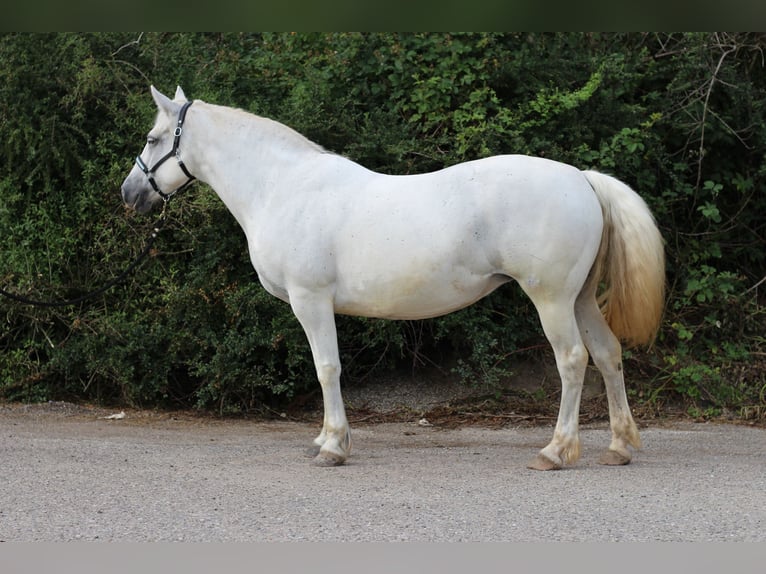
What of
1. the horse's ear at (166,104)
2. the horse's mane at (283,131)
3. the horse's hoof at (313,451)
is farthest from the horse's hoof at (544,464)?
the horse's ear at (166,104)

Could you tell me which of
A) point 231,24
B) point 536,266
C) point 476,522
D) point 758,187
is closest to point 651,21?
point 231,24

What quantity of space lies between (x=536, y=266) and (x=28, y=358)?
489cm

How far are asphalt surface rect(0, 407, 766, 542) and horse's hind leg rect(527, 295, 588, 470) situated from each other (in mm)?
114

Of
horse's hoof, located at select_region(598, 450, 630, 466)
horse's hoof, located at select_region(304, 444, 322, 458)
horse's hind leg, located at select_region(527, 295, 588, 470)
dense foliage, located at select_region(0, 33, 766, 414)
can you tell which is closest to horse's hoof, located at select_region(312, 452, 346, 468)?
horse's hoof, located at select_region(304, 444, 322, 458)

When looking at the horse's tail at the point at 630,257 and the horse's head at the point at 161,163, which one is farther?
the horse's head at the point at 161,163

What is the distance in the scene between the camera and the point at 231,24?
6.54 ft

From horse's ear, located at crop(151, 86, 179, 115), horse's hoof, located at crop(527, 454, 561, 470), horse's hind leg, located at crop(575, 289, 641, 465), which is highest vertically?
horse's ear, located at crop(151, 86, 179, 115)

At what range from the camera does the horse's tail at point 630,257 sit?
4961 mm

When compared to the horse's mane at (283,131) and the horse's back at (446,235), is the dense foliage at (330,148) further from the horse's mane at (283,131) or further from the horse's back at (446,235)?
the horse's back at (446,235)

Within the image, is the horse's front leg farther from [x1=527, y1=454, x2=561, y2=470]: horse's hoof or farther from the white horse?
[x1=527, y1=454, x2=561, y2=470]: horse's hoof

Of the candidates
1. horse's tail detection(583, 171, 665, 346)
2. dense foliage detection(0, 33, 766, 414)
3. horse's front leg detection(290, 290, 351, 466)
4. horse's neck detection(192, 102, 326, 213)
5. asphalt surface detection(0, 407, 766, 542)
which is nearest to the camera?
asphalt surface detection(0, 407, 766, 542)

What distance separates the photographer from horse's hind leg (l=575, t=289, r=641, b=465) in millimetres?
5199

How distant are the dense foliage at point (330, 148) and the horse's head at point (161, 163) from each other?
66.3 inches

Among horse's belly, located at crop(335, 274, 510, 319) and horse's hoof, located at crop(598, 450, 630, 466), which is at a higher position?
Answer: horse's belly, located at crop(335, 274, 510, 319)
